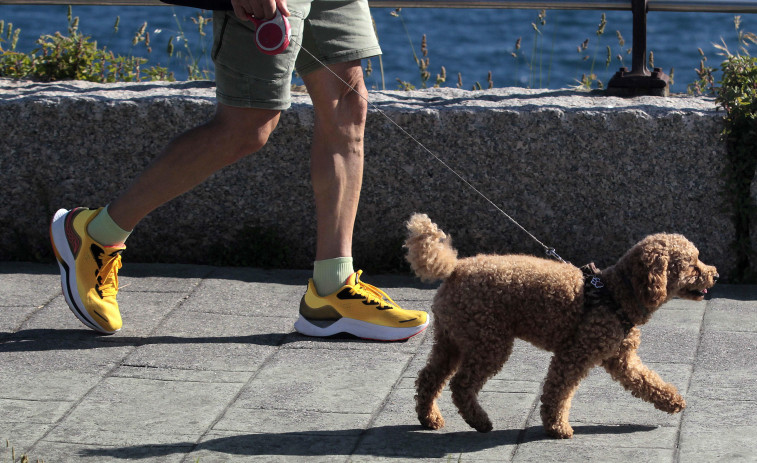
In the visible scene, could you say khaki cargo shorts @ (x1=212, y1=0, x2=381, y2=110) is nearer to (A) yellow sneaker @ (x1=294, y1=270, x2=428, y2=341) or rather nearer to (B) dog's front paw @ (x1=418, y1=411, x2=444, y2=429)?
(A) yellow sneaker @ (x1=294, y1=270, x2=428, y2=341)

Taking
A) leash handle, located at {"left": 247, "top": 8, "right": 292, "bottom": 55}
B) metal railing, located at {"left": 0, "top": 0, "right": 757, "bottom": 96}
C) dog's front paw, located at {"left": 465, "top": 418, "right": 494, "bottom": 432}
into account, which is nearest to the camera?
dog's front paw, located at {"left": 465, "top": 418, "right": 494, "bottom": 432}

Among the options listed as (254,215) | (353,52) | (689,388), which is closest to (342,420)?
(689,388)

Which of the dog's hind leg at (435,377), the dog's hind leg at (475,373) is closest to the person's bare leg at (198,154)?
the dog's hind leg at (435,377)

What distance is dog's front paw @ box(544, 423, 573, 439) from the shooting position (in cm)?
320

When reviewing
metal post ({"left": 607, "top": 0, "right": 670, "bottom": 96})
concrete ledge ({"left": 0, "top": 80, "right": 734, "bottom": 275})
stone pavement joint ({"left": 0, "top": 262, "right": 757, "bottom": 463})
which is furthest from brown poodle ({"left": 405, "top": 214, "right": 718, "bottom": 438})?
metal post ({"left": 607, "top": 0, "right": 670, "bottom": 96})

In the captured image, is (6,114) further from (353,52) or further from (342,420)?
(342,420)

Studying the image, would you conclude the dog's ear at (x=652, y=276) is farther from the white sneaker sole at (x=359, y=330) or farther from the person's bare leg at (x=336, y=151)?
the person's bare leg at (x=336, y=151)

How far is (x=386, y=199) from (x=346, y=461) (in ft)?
7.08

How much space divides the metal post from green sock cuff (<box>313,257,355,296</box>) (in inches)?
75.5

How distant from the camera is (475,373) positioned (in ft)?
10.6

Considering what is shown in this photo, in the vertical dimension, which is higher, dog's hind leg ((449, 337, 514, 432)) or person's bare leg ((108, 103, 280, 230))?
person's bare leg ((108, 103, 280, 230))

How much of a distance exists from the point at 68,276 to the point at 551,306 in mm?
2077

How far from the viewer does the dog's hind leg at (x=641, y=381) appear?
3.30 meters

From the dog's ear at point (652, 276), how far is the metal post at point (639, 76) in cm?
221
